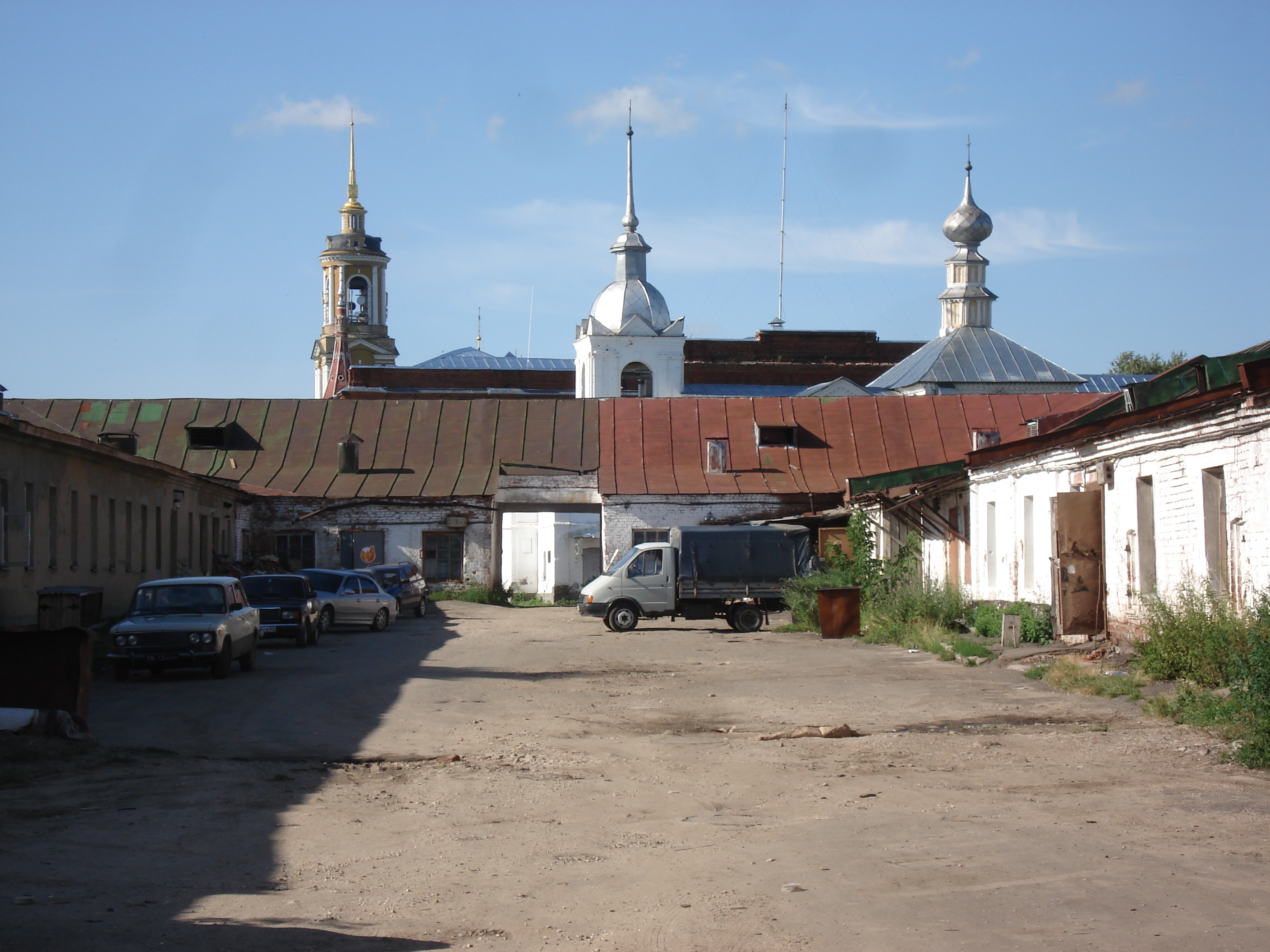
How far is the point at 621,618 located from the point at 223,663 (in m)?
12.1

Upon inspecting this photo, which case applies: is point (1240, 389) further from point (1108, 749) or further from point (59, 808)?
point (59, 808)

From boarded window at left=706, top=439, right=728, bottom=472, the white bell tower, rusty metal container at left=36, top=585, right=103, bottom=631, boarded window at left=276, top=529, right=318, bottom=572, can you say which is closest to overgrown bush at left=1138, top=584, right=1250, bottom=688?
rusty metal container at left=36, top=585, right=103, bottom=631

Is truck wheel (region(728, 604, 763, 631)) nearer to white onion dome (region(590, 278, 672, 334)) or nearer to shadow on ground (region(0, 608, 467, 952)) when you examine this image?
shadow on ground (region(0, 608, 467, 952))

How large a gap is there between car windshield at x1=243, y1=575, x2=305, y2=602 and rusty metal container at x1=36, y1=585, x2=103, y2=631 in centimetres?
310

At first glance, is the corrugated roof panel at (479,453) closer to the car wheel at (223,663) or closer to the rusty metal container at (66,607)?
the rusty metal container at (66,607)

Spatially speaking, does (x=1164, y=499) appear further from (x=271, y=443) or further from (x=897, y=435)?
(x=271, y=443)

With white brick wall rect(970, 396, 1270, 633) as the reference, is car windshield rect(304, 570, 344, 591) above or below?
below

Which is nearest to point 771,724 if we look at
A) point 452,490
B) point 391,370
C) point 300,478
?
point 452,490

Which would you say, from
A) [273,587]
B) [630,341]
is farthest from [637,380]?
[273,587]

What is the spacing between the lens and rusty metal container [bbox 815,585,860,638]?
2558cm

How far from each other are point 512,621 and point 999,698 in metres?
19.1

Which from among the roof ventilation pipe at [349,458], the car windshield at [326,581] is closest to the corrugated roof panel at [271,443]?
the roof ventilation pipe at [349,458]

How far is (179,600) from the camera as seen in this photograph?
1902 cm

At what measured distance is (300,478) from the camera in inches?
1759
